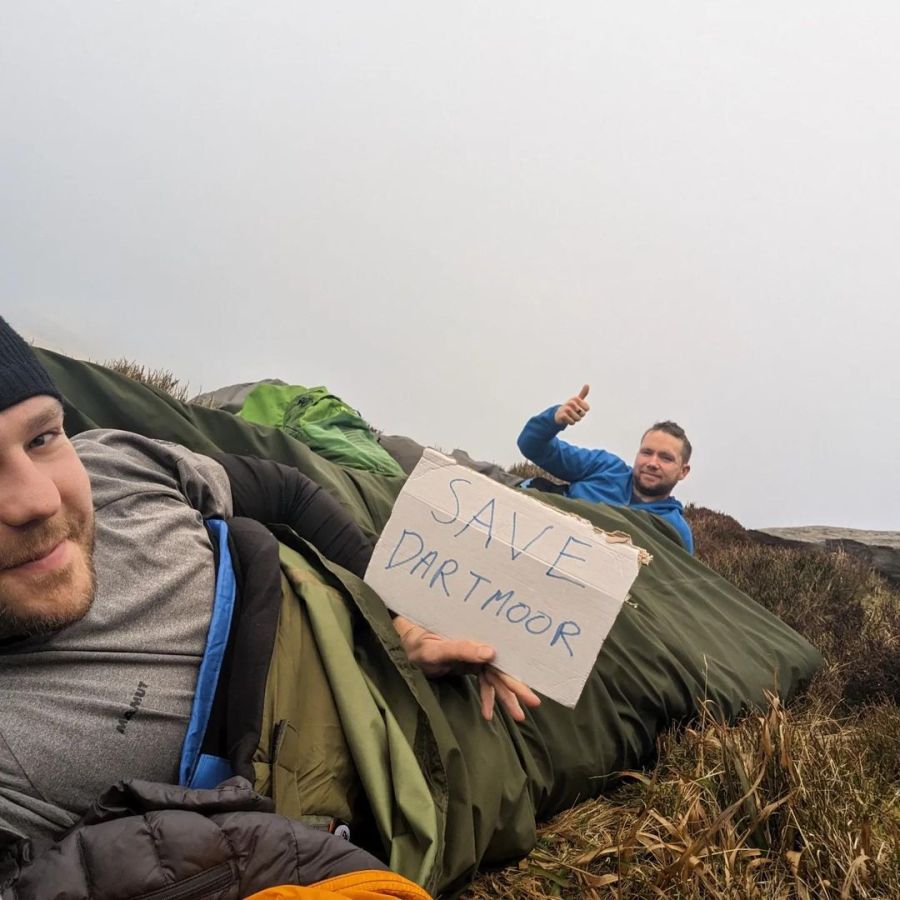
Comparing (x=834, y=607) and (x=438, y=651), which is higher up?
(x=834, y=607)

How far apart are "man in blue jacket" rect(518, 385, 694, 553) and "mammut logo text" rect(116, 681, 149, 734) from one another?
128 inches

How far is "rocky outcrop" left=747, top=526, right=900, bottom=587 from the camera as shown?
680 cm

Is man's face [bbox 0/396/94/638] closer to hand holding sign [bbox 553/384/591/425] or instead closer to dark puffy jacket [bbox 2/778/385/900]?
dark puffy jacket [bbox 2/778/385/900]

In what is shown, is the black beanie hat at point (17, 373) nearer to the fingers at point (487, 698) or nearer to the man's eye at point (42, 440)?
the man's eye at point (42, 440)

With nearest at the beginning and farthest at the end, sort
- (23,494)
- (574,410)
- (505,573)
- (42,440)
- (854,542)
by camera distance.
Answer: (23,494), (42,440), (505,573), (574,410), (854,542)

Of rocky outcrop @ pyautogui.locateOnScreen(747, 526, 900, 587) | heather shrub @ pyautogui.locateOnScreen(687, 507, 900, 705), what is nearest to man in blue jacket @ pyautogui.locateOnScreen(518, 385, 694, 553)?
heather shrub @ pyautogui.locateOnScreen(687, 507, 900, 705)

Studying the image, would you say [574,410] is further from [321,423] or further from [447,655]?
[447,655]

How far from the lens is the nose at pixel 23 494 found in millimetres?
1105

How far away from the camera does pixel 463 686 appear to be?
66.9 inches

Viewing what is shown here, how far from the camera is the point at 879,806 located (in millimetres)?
1688

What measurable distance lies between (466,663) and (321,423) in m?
2.12

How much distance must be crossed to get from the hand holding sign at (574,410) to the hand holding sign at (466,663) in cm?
248

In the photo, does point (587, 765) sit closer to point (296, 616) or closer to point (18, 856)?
point (296, 616)

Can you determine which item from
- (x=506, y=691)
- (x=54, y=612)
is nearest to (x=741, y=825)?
(x=506, y=691)
